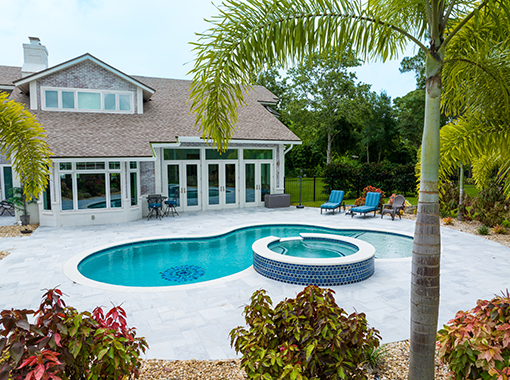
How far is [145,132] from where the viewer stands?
16562 mm

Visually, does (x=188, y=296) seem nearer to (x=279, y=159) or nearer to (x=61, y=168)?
(x=61, y=168)

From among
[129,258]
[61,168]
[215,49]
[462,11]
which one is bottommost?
[129,258]

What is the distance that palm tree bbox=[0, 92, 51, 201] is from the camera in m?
6.07

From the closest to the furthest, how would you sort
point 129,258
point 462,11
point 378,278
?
point 462,11, point 378,278, point 129,258

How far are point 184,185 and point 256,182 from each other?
3.95 meters

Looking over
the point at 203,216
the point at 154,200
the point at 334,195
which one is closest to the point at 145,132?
the point at 154,200

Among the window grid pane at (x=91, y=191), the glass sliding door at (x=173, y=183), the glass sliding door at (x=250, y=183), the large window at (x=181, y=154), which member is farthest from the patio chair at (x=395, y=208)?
the window grid pane at (x=91, y=191)

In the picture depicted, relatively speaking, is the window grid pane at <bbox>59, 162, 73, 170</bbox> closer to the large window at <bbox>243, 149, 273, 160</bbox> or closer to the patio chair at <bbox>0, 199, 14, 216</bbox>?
the patio chair at <bbox>0, 199, 14, 216</bbox>

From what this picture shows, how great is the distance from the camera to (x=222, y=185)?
18562 mm

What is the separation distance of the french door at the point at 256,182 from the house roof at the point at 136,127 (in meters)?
1.63

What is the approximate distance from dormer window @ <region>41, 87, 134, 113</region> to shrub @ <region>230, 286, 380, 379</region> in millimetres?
15889

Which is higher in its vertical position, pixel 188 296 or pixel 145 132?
pixel 145 132

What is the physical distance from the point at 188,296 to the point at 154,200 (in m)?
9.64

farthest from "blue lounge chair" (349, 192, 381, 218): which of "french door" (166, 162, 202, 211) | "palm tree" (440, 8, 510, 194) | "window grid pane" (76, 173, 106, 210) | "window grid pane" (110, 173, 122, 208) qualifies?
"window grid pane" (76, 173, 106, 210)
